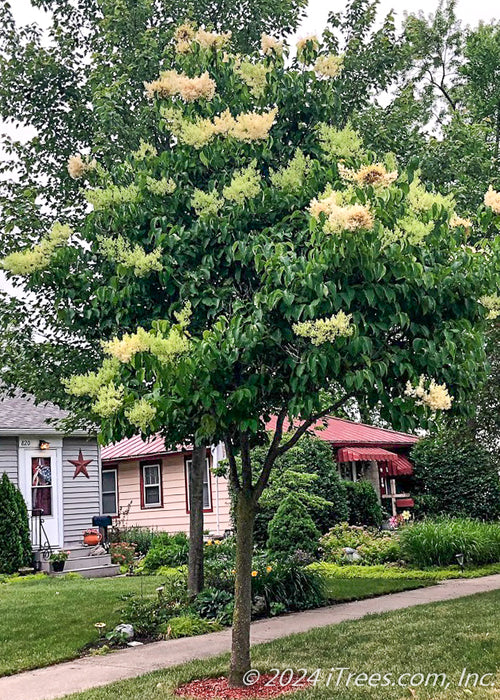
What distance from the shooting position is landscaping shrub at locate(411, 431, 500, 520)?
19.4m

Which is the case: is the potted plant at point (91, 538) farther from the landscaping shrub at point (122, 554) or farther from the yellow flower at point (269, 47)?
the yellow flower at point (269, 47)

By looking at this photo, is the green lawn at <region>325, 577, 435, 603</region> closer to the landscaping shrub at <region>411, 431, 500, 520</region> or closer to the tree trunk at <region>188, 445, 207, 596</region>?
the tree trunk at <region>188, 445, 207, 596</region>

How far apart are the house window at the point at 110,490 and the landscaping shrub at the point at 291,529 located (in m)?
10.3

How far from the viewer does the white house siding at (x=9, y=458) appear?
52.5 feet

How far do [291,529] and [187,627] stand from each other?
5064 mm

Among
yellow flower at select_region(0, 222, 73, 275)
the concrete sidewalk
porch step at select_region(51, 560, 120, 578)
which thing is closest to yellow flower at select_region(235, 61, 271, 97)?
yellow flower at select_region(0, 222, 73, 275)

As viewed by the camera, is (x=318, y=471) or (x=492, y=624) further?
(x=318, y=471)

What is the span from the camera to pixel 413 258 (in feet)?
16.6

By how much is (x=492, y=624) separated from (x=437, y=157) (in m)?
5.73

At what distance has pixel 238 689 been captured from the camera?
579 centimetres

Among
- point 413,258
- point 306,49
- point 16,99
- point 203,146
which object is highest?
point 16,99

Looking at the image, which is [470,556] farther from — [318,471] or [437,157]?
[437,157]

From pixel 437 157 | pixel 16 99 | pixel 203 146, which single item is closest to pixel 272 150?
pixel 203 146

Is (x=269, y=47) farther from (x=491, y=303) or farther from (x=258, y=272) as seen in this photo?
(x=491, y=303)
